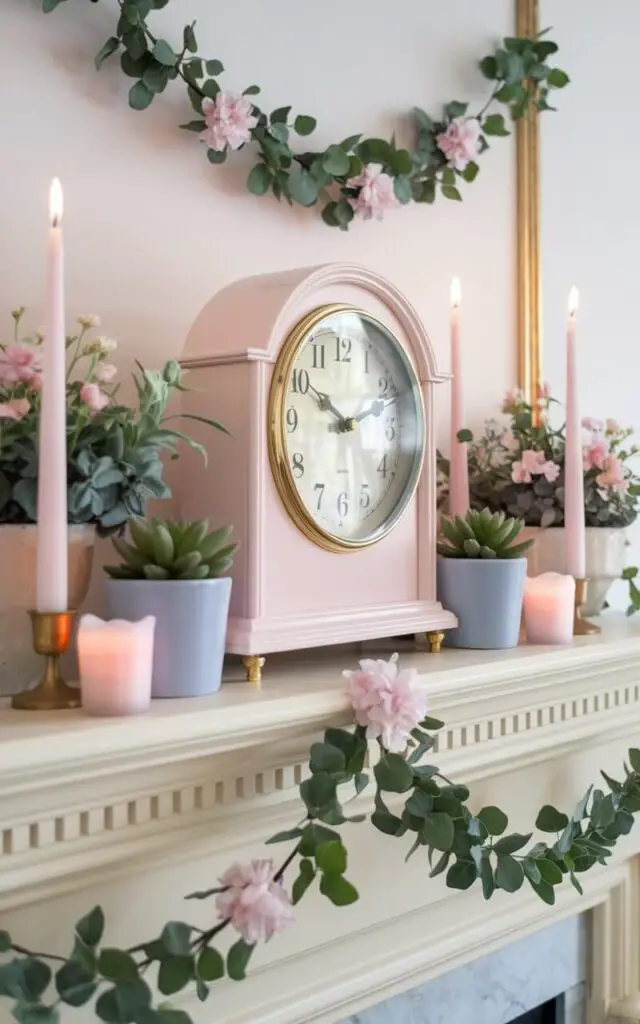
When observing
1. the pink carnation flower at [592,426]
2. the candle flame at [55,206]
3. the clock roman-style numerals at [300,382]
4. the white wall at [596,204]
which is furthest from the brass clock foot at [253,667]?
the white wall at [596,204]

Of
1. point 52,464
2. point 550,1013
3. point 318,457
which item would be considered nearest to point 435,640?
point 318,457

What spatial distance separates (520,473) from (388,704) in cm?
46

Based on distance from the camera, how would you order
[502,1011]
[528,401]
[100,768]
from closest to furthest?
[100,768] → [502,1011] → [528,401]

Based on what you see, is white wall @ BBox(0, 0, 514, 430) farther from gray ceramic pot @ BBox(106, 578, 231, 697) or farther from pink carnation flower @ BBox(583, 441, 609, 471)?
gray ceramic pot @ BBox(106, 578, 231, 697)

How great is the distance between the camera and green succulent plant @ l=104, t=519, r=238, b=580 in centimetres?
71

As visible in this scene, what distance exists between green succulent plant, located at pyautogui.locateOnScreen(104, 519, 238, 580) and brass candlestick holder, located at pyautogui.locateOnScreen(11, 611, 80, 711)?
0.20 feet

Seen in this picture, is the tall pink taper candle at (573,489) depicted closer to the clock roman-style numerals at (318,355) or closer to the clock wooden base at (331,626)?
the clock wooden base at (331,626)

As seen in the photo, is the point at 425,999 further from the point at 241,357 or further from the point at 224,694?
the point at 241,357

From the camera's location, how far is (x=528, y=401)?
1.32 m

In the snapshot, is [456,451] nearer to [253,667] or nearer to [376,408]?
[376,408]

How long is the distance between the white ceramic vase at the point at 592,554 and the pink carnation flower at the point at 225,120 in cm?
51

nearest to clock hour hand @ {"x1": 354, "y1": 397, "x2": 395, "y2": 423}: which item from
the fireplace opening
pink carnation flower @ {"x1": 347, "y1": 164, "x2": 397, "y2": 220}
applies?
pink carnation flower @ {"x1": 347, "y1": 164, "x2": 397, "y2": 220}

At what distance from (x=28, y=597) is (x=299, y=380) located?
0.28m

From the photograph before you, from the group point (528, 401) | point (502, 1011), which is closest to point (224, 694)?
point (502, 1011)
